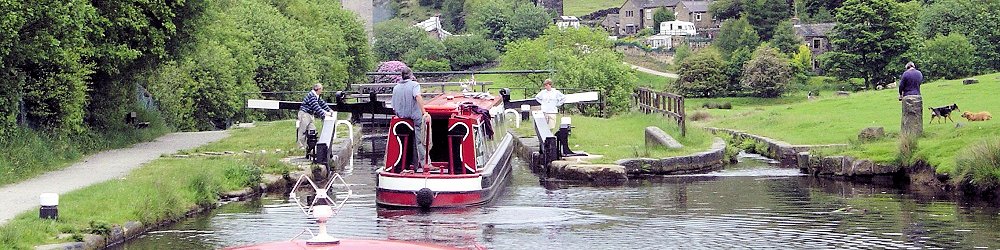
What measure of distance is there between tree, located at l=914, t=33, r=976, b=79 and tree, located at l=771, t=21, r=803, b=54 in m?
31.9

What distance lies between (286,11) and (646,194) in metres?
55.7

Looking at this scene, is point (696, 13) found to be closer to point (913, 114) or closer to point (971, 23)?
point (971, 23)

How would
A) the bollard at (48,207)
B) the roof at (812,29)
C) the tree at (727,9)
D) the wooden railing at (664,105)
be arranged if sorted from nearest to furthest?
the bollard at (48,207) < the wooden railing at (664,105) < the roof at (812,29) < the tree at (727,9)

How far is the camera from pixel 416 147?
940 inches

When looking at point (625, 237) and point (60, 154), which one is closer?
point (625, 237)

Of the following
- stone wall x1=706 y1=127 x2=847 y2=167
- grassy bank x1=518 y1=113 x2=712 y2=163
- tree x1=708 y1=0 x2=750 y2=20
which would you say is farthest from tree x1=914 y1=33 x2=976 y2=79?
stone wall x1=706 y1=127 x2=847 y2=167

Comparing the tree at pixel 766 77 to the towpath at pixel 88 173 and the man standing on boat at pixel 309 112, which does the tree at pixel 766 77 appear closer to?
the towpath at pixel 88 173

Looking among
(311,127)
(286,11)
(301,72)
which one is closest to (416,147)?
(311,127)

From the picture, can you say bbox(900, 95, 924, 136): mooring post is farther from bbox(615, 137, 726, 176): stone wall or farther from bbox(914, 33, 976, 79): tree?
bbox(914, 33, 976, 79): tree

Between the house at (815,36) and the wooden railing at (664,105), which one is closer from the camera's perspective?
the wooden railing at (664,105)

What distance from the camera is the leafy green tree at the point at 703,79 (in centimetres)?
11306

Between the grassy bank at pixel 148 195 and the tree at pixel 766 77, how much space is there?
82.4m

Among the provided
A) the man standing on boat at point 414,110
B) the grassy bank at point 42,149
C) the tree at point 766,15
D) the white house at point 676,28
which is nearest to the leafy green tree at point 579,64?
the tree at point 766,15

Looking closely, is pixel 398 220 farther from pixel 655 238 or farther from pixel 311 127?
pixel 311 127
